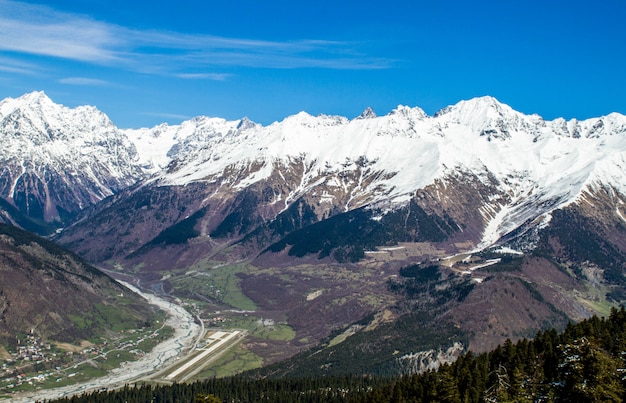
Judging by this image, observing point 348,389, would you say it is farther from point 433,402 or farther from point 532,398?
point 532,398

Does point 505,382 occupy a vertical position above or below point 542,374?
above

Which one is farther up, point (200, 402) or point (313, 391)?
point (200, 402)

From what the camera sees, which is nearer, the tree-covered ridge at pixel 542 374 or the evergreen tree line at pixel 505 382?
the tree-covered ridge at pixel 542 374

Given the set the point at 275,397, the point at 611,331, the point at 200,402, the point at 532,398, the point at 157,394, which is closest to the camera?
the point at 200,402

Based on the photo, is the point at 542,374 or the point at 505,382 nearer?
the point at 505,382

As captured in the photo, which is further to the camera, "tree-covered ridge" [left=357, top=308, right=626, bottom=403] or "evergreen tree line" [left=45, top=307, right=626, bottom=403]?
"evergreen tree line" [left=45, top=307, right=626, bottom=403]

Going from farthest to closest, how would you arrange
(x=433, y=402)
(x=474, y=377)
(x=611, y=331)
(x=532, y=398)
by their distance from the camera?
(x=611, y=331)
(x=474, y=377)
(x=433, y=402)
(x=532, y=398)

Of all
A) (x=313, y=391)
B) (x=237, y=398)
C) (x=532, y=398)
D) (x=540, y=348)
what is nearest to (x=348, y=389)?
(x=313, y=391)

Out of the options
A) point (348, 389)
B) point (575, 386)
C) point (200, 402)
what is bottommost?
point (348, 389)
